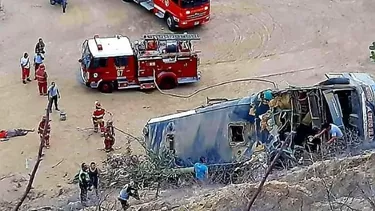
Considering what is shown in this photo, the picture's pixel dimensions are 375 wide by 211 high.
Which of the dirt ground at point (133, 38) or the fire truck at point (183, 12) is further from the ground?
the fire truck at point (183, 12)

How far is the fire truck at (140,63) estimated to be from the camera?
2175cm

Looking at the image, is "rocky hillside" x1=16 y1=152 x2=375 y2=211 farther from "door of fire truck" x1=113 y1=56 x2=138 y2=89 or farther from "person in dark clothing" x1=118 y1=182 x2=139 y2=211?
"door of fire truck" x1=113 y1=56 x2=138 y2=89

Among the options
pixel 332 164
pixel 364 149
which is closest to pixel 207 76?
pixel 364 149

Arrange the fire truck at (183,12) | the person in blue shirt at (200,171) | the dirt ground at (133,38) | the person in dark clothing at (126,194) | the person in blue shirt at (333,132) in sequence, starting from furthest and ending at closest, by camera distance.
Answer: the fire truck at (183,12), the dirt ground at (133,38), the person in blue shirt at (200,171), the person in blue shirt at (333,132), the person in dark clothing at (126,194)

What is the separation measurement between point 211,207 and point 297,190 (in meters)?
1.26

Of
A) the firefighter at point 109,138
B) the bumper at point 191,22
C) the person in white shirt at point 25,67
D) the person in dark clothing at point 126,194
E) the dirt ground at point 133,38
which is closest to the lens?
the person in dark clothing at point 126,194

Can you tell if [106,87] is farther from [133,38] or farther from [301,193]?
[301,193]

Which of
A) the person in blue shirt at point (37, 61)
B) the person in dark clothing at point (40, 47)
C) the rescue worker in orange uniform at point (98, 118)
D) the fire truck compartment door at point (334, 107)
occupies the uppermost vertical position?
the person in dark clothing at point (40, 47)

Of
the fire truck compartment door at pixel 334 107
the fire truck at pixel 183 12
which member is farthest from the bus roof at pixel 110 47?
the fire truck compartment door at pixel 334 107

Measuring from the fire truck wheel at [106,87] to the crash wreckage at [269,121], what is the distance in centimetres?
592

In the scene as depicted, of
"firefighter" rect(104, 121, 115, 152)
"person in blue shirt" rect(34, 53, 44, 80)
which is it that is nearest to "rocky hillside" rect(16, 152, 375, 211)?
"firefighter" rect(104, 121, 115, 152)

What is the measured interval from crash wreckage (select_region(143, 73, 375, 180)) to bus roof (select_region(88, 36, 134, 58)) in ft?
19.2

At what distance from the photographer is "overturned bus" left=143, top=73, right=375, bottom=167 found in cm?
1577

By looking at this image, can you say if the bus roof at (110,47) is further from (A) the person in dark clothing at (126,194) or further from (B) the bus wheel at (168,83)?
(A) the person in dark clothing at (126,194)
